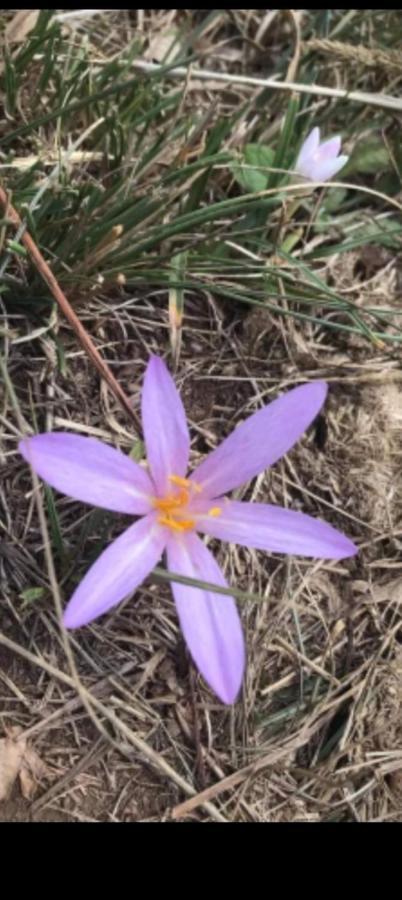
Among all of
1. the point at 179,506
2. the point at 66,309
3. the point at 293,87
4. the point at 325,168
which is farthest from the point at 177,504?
the point at 293,87

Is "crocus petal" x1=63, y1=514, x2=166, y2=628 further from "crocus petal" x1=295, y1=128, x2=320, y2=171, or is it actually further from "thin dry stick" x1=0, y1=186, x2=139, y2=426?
"crocus petal" x1=295, y1=128, x2=320, y2=171

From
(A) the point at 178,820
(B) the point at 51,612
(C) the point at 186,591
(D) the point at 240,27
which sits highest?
(D) the point at 240,27

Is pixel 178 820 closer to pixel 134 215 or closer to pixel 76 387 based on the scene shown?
pixel 76 387

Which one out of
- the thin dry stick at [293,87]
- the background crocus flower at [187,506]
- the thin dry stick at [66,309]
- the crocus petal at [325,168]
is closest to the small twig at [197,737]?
the background crocus flower at [187,506]

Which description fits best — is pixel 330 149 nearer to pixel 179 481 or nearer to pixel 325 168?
pixel 325 168

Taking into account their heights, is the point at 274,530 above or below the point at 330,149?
below

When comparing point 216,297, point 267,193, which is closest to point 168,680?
point 216,297
